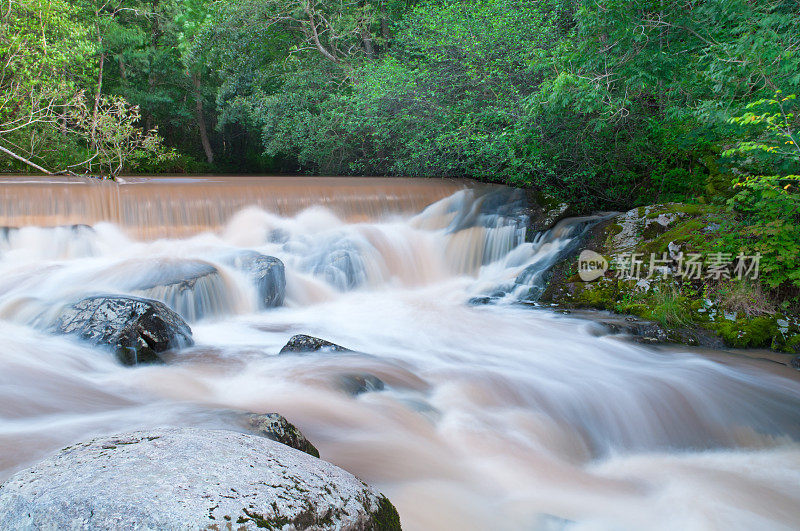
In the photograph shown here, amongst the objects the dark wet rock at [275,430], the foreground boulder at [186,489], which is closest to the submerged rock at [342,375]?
the dark wet rock at [275,430]

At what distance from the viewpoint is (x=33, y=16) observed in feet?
45.5

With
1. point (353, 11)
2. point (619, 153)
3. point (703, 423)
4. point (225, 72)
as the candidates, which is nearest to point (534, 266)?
point (619, 153)

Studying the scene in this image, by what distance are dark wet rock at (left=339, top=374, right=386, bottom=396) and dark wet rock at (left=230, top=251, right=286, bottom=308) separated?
3.23m

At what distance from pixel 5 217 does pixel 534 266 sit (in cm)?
817

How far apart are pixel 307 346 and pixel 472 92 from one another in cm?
736

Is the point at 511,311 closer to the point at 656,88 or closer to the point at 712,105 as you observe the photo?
the point at 712,105

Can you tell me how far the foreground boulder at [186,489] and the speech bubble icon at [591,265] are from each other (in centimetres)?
612

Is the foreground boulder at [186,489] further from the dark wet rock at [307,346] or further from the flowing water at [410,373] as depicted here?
the dark wet rock at [307,346]

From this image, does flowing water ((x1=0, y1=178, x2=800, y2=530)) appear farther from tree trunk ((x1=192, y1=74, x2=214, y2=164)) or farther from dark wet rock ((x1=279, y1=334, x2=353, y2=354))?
tree trunk ((x1=192, y1=74, x2=214, y2=164))

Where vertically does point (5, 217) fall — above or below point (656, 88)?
below

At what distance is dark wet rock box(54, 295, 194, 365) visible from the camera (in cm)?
498

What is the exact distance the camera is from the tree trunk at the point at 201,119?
19531mm

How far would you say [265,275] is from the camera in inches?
301

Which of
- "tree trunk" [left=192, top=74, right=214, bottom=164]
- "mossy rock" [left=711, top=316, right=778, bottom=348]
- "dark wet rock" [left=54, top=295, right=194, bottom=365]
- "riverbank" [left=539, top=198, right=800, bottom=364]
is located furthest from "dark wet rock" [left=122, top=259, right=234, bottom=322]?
"tree trunk" [left=192, top=74, right=214, bottom=164]
